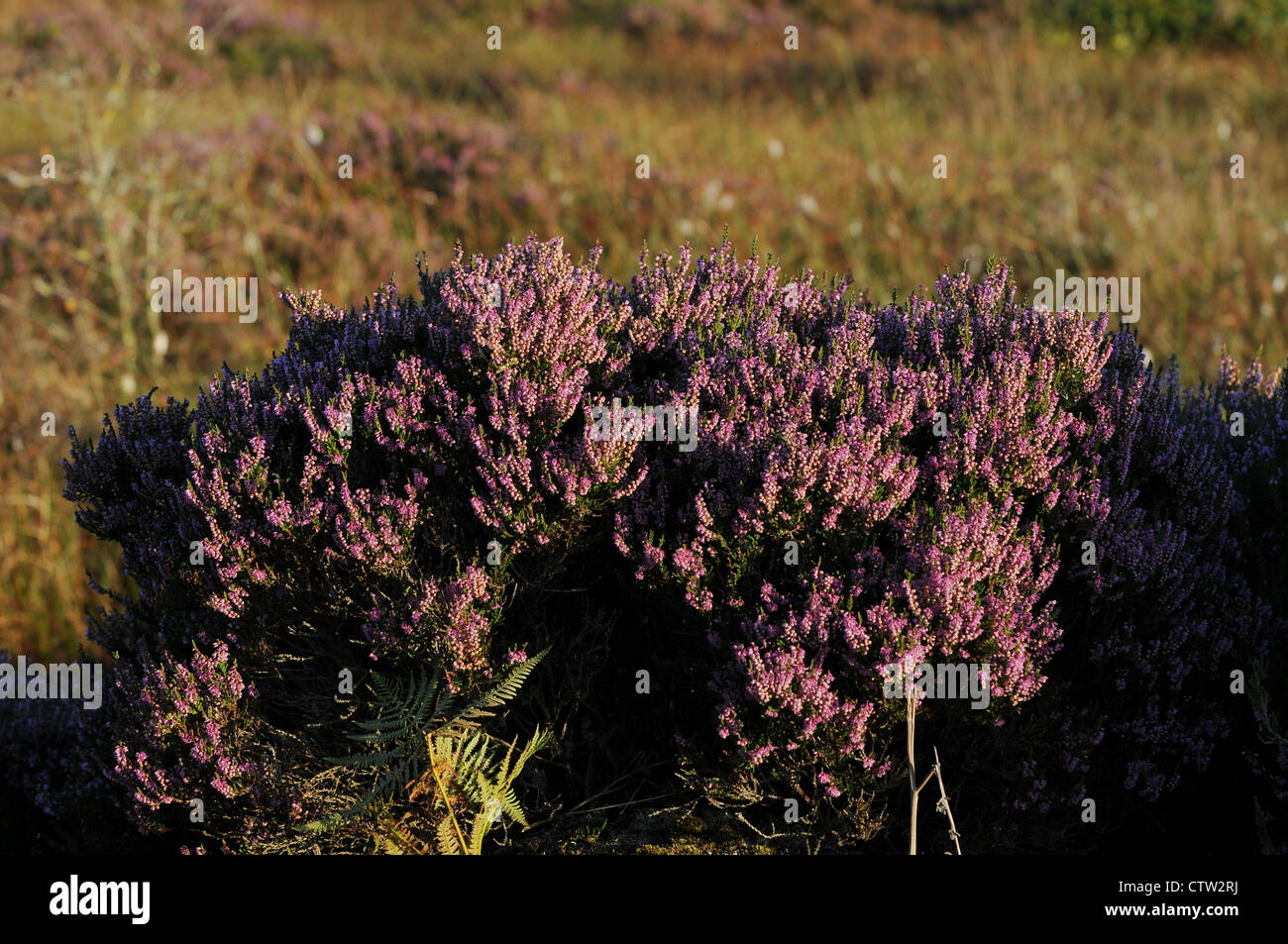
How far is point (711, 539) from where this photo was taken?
3277 mm

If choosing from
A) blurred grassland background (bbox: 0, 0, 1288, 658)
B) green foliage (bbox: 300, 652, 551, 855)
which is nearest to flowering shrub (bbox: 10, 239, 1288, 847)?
green foliage (bbox: 300, 652, 551, 855)

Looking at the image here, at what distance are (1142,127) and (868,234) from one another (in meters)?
4.30

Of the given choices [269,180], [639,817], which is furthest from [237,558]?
[269,180]

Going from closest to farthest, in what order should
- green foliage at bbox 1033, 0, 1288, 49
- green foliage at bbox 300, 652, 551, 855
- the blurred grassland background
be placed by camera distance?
1. green foliage at bbox 300, 652, 551, 855
2. the blurred grassland background
3. green foliage at bbox 1033, 0, 1288, 49

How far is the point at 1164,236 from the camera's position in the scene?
8.80 m

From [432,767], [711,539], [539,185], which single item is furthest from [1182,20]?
[432,767]

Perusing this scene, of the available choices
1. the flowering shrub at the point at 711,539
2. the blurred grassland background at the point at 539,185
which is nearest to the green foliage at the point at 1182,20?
the blurred grassland background at the point at 539,185

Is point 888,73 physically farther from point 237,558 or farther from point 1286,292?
point 237,558

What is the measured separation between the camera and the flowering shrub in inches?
126

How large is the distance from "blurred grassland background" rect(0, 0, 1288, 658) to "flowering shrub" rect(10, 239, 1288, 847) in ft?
8.55

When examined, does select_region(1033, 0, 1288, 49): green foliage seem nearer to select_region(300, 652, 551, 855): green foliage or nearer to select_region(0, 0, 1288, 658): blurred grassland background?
select_region(0, 0, 1288, 658): blurred grassland background

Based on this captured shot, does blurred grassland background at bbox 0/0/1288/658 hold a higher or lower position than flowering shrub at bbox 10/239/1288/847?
higher

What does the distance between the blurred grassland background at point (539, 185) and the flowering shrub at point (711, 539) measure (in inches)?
103

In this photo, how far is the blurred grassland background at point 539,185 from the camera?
797 centimetres
